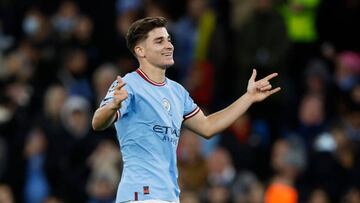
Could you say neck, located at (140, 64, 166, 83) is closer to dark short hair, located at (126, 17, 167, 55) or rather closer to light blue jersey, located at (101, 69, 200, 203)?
light blue jersey, located at (101, 69, 200, 203)

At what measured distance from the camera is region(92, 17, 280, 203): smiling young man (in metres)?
9.20

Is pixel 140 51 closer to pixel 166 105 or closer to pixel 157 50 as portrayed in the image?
pixel 157 50

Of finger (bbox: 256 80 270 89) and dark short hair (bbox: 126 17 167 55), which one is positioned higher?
dark short hair (bbox: 126 17 167 55)

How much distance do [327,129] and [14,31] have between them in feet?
21.2

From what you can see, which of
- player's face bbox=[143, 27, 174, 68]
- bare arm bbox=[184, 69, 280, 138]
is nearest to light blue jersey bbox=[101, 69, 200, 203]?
player's face bbox=[143, 27, 174, 68]

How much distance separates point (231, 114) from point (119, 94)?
1.36m

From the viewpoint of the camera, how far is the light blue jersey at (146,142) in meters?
9.23

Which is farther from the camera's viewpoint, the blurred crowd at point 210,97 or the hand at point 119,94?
the blurred crowd at point 210,97

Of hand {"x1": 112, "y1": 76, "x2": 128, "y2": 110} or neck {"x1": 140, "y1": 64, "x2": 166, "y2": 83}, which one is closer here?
hand {"x1": 112, "y1": 76, "x2": 128, "y2": 110}

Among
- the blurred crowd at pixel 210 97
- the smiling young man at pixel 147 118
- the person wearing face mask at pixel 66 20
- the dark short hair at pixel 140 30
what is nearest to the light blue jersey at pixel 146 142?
the smiling young man at pixel 147 118

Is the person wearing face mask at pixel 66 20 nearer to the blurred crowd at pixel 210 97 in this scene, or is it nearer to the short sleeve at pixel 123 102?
the blurred crowd at pixel 210 97

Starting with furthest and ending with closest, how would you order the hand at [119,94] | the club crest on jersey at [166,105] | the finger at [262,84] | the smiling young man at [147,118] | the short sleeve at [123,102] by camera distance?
the finger at [262,84], the club crest on jersey at [166,105], the smiling young man at [147,118], the short sleeve at [123,102], the hand at [119,94]

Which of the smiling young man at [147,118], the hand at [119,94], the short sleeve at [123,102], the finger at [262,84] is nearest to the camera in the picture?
the hand at [119,94]

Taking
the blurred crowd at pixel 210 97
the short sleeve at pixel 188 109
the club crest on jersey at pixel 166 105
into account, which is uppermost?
the blurred crowd at pixel 210 97
